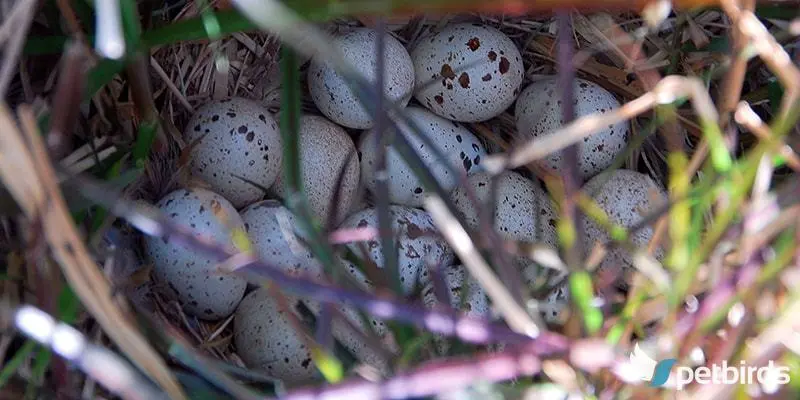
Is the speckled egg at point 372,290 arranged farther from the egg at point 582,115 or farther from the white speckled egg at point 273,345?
the egg at point 582,115

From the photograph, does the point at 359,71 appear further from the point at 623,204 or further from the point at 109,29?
the point at 109,29

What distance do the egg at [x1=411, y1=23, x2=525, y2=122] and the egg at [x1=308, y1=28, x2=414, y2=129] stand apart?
4 centimetres

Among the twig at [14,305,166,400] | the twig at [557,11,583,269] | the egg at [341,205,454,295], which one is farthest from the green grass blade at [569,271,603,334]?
the egg at [341,205,454,295]

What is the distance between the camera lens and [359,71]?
1.12 metres

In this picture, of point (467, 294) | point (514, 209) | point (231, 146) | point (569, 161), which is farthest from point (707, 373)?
point (231, 146)

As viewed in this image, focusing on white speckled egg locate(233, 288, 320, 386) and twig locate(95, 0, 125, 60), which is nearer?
twig locate(95, 0, 125, 60)

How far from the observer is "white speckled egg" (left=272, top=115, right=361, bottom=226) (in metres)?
1.11

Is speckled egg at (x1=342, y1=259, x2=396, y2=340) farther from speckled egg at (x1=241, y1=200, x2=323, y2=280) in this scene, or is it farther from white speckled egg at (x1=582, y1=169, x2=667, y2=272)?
white speckled egg at (x1=582, y1=169, x2=667, y2=272)

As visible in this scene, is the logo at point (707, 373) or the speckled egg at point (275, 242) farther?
the speckled egg at point (275, 242)

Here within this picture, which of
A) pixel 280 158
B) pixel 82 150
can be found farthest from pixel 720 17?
pixel 82 150

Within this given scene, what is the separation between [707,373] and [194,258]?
0.54m

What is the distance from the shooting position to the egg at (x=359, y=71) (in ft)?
3.71

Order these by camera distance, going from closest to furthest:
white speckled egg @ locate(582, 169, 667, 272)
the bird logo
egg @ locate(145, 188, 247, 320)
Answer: the bird logo, egg @ locate(145, 188, 247, 320), white speckled egg @ locate(582, 169, 667, 272)

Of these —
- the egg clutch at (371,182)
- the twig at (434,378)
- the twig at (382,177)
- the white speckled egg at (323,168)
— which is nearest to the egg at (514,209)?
the egg clutch at (371,182)
